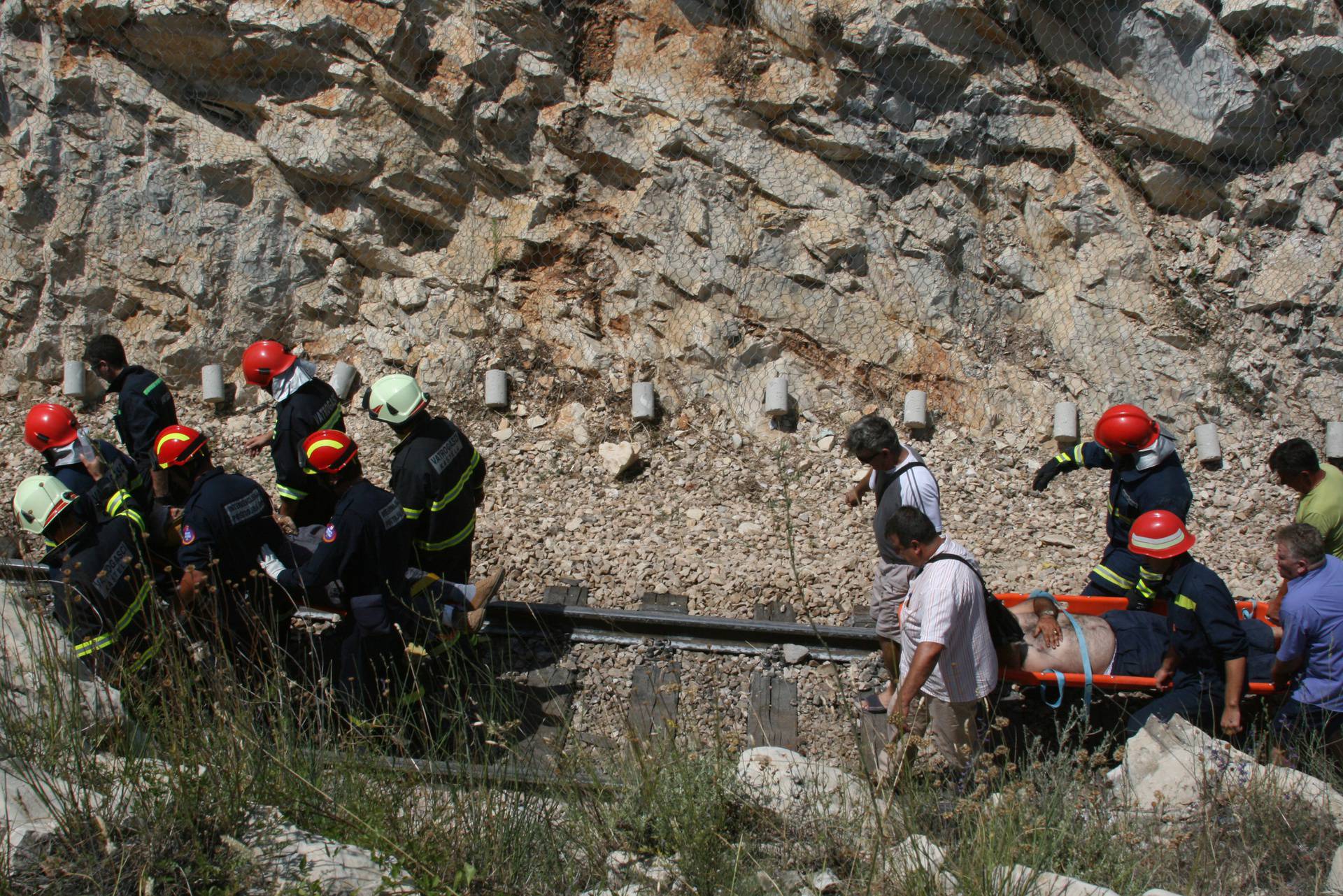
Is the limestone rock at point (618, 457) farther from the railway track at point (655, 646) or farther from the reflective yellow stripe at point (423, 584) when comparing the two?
the reflective yellow stripe at point (423, 584)

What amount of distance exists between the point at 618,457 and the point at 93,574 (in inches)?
162

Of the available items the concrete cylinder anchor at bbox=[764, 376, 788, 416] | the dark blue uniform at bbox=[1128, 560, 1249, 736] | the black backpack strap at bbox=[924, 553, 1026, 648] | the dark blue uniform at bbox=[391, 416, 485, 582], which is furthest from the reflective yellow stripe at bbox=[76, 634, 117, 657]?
the concrete cylinder anchor at bbox=[764, 376, 788, 416]

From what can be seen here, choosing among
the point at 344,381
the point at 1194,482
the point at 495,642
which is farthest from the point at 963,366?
the point at 344,381

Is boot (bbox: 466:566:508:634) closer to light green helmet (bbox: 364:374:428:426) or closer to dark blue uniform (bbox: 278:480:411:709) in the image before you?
dark blue uniform (bbox: 278:480:411:709)

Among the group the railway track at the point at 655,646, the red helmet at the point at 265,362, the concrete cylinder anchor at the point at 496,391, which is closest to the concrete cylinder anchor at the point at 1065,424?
the railway track at the point at 655,646

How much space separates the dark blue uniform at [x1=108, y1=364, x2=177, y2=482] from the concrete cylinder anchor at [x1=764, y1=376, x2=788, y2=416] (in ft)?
15.0

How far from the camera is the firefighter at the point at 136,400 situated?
21.6 feet

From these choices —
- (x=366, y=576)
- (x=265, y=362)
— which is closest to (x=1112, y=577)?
(x=366, y=576)

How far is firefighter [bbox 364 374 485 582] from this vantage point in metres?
5.26

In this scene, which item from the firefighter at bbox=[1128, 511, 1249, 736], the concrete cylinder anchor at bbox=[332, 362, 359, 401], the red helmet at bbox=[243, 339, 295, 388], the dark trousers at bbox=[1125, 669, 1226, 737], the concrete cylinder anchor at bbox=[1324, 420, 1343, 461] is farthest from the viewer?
the concrete cylinder anchor at bbox=[332, 362, 359, 401]

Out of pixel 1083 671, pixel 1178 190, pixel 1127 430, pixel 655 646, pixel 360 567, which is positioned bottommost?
pixel 655 646

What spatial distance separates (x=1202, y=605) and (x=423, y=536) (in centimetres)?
403

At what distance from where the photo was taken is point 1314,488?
18.1ft

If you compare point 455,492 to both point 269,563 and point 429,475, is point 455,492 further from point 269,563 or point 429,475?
point 269,563
